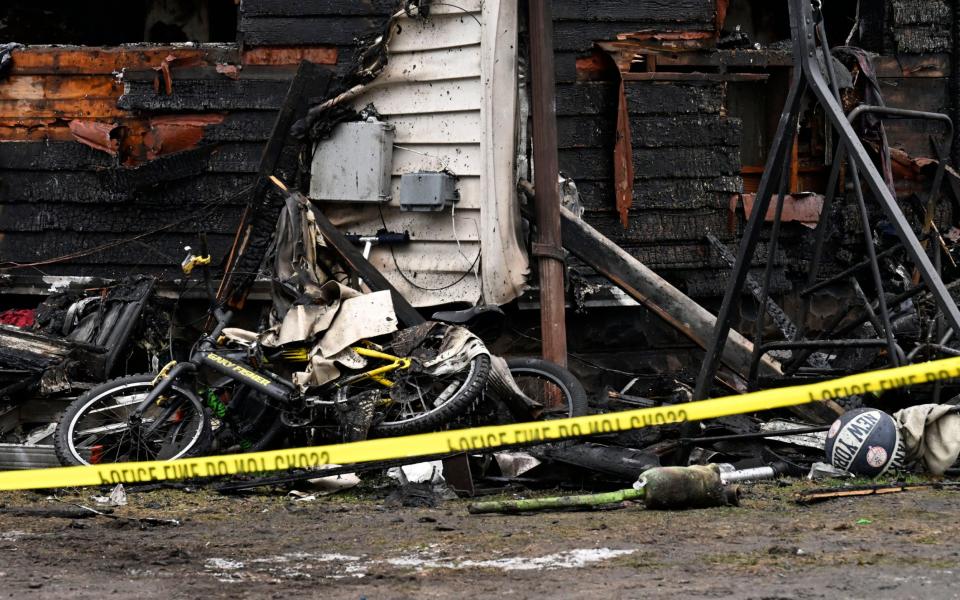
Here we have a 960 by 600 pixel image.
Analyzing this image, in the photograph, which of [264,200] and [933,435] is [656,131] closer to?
[264,200]

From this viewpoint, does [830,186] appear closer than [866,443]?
No

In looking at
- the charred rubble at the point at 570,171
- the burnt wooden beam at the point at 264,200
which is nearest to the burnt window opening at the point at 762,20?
the charred rubble at the point at 570,171

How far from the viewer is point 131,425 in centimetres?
697

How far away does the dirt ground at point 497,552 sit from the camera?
3910 millimetres

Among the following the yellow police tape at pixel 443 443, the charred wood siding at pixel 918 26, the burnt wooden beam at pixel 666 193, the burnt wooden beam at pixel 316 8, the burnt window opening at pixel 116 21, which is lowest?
the yellow police tape at pixel 443 443

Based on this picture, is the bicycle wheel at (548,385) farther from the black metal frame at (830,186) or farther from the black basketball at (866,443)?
the black basketball at (866,443)

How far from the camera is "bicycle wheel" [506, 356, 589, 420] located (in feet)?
24.2

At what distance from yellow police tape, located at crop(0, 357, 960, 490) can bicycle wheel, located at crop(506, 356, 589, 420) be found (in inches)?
85.2

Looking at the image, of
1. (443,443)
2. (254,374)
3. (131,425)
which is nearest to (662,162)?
(254,374)

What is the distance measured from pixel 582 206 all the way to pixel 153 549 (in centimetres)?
531

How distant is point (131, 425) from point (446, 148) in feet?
10.2

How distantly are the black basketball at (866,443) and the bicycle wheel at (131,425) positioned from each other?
374 centimetres

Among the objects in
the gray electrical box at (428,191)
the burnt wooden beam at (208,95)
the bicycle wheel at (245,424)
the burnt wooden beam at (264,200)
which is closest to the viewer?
the bicycle wheel at (245,424)

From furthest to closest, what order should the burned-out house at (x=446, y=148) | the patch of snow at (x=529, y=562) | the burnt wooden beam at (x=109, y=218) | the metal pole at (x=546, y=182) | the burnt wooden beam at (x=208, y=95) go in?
the burnt wooden beam at (x=109, y=218) → the burnt wooden beam at (x=208, y=95) → the burned-out house at (x=446, y=148) → the metal pole at (x=546, y=182) → the patch of snow at (x=529, y=562)
